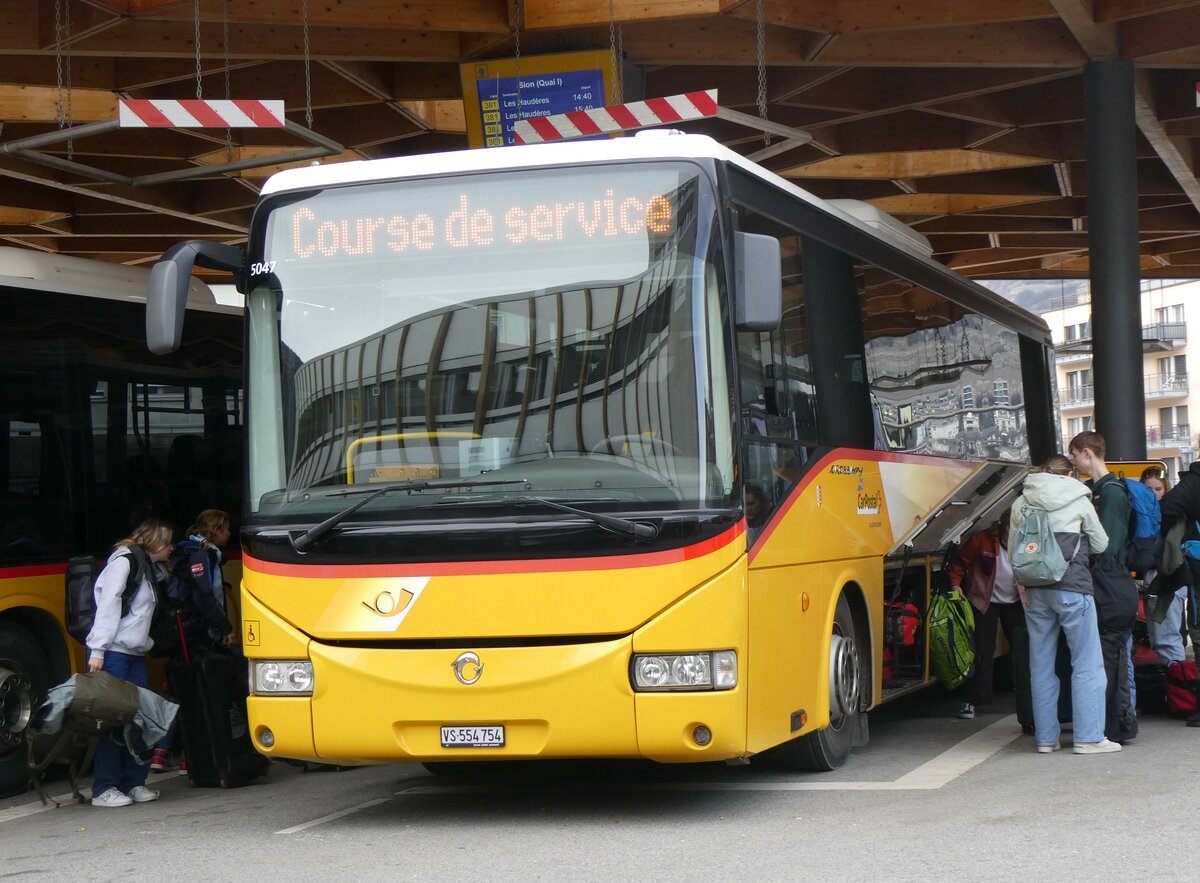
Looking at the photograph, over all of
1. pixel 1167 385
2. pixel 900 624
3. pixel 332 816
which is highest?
pixel 1167 385

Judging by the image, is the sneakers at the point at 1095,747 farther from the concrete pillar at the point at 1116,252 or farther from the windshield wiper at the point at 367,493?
the concrete pillar at the point at 1116,252

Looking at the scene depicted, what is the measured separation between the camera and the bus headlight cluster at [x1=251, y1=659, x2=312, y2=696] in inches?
295

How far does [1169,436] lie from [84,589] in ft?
362

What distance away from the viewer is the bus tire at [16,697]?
9.71m

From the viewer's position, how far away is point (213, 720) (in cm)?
968

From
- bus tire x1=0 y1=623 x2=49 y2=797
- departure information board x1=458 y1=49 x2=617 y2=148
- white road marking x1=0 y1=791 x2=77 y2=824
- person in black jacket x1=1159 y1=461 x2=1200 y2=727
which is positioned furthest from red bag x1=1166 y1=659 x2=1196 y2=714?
departure information board x1=458 y1=49 x2=617 y2=148

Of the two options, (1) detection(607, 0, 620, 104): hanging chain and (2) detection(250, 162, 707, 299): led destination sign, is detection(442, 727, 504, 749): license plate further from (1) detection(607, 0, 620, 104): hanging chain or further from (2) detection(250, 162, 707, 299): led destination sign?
(1) detection(607, 0, 620, 104): hanging chain

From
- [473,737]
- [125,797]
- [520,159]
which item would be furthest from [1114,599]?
[125,797]

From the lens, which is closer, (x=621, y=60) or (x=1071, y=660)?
(x=1071, y=660)

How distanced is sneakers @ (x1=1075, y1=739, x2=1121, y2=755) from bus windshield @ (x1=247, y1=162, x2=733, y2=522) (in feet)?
11.1

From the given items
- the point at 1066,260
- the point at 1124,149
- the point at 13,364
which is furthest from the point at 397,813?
the point at 1066,260

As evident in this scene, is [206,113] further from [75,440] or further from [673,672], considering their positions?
[673,672]

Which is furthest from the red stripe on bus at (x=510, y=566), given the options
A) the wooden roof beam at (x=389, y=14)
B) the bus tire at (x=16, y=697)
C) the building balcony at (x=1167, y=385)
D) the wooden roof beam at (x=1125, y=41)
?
the building balcony at (x=1167, y=385)

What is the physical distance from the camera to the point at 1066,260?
112 ft
